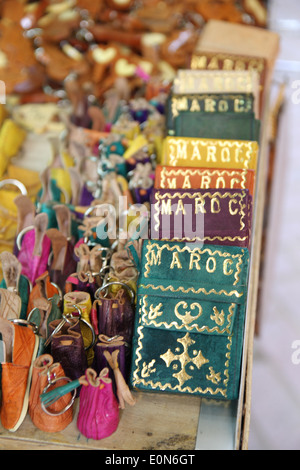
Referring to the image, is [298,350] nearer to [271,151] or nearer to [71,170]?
[271,151]

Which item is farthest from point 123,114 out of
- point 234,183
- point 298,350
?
point 298,350

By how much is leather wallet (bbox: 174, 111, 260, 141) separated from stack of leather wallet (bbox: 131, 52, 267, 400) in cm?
7

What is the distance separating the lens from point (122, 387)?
84 cm

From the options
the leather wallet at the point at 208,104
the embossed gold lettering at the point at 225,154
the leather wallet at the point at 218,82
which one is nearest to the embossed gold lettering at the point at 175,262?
the embossed gold lettering at the point at 225,154

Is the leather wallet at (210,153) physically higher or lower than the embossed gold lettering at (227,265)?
higher

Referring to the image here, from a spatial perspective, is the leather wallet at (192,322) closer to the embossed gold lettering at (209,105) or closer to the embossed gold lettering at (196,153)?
the embossed gold lettering at (196,153)

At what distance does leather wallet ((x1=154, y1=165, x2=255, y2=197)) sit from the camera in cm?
103

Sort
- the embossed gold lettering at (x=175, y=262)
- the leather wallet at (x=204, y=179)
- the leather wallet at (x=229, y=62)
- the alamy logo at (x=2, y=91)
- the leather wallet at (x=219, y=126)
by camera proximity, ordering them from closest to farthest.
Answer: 1. the embossed gold lettering at (x=175, y=262)
2. the leather wallet at (x=204, y=179)
3. the leather wallet at (x=219, y=126)
4. the leather wallet at (x=229, y=62)
5. the alamy logo at (x=2, y=91)

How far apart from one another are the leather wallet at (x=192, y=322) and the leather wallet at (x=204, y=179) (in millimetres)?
185

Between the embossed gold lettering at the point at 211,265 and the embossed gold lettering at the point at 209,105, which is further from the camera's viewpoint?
the embossed gold lettering at the point at 209,105

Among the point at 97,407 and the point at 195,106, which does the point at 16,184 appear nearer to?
the point at 195,106

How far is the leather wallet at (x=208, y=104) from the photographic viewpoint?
1.19 meters

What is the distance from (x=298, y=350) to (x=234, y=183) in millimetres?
883

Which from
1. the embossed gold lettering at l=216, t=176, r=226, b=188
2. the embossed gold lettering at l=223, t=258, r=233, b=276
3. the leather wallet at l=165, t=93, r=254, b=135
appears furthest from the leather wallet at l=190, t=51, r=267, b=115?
the embossed gold lettering at l=223, t=258, r=233, b=276
